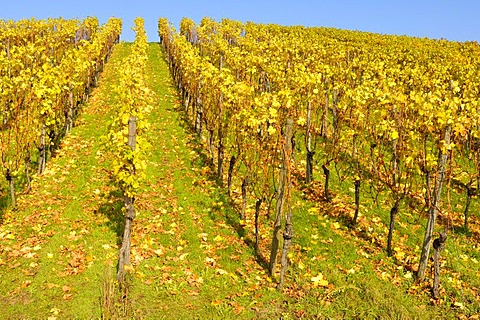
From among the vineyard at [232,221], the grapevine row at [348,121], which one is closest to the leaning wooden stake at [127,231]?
the vineyard at [232,221]

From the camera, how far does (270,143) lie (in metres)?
10.3

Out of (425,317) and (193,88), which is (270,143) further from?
(193,88)

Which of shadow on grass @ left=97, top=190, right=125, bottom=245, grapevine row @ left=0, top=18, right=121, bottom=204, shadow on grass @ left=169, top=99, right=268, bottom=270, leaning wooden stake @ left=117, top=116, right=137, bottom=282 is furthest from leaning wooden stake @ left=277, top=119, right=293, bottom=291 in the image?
grapevine row @ left=0, top=18, right=121, bottom=204

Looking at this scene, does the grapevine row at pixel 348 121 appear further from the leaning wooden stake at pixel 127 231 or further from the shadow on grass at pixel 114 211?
the shadow on grass at pixel 114 211

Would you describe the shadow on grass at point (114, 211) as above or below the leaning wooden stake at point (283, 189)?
below

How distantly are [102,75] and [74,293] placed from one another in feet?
75.3

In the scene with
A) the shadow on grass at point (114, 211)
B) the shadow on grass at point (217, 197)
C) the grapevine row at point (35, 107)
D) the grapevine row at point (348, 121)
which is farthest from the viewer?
the grapevine row at point (35, 107)

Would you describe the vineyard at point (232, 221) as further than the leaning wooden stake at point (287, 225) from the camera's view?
No

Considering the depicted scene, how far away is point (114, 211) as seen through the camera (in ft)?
35.8

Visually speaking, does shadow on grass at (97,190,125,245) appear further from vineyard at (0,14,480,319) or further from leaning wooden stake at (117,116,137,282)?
leaning wooden stake at (117,116,137,282)

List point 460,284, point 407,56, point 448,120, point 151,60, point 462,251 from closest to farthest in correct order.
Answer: point 448,120 → point 460,284 → point 462,251 → point 407,56 → point 151,60

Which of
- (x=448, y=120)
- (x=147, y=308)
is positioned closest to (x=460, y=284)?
(x=448, y=120)

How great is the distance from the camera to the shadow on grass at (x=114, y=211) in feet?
33.2

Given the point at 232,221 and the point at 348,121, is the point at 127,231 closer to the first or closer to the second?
the point at 232,221
